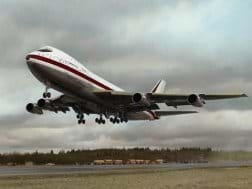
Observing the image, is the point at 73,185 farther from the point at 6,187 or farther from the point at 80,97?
the point at 80,97

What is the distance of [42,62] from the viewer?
5406cm

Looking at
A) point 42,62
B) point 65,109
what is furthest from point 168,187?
point 65,109

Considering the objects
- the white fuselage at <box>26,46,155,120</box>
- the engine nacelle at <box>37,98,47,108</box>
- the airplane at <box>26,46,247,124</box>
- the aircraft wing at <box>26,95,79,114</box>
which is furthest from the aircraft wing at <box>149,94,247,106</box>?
the engine nacelle at <box>37,98,47,108</box>

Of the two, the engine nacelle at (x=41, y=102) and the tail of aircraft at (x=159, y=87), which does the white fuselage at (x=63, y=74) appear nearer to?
the engine nacelle at (x=41, y=102)

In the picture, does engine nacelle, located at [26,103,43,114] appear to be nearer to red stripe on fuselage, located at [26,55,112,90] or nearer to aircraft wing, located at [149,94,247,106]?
red stripe on fuselage, located at [26,55,112,90]

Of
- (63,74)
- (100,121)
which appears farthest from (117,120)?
(63,74)

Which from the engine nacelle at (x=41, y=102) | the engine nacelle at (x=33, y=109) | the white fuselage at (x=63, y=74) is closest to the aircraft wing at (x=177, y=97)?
the white fuselage at (x=63, y=74)

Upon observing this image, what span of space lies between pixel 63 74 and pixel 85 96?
4.62 metres

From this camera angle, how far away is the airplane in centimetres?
5459

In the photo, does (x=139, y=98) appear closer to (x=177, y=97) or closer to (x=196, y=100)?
(x=177, y=97)

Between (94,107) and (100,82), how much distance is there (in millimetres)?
4582

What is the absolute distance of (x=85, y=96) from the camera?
58.3 meters

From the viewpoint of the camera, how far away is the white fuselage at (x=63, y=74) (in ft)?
178

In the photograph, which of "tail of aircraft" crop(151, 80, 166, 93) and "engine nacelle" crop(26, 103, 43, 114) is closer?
"engine nacelle" crop(26, 103, 43, 114)
